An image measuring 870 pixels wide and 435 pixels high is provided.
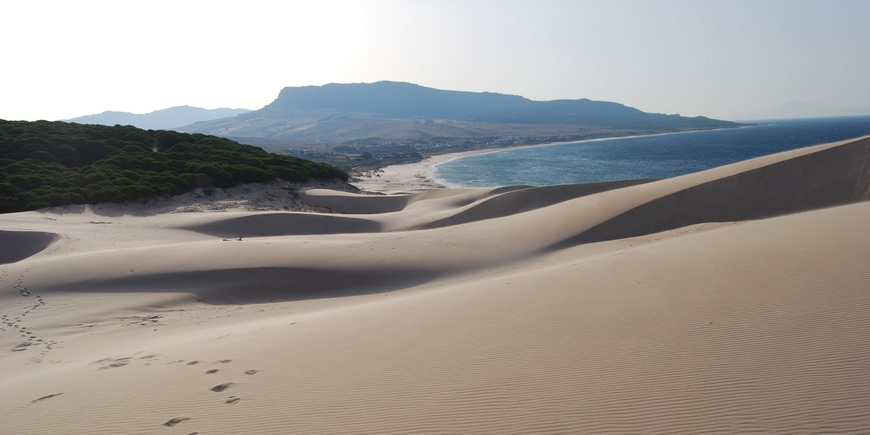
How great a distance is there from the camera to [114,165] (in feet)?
102

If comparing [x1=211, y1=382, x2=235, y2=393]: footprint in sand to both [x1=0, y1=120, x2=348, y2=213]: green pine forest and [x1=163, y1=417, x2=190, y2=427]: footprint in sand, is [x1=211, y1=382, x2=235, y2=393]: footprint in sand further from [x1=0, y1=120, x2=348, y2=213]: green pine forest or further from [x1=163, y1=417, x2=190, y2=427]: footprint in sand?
[x1=0, y1=120, x2=348, y2=213]: green pine forest

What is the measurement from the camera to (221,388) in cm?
534

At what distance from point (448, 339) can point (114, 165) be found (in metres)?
31.5

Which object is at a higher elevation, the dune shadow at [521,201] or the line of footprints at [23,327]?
the dune shadow at [521,201]

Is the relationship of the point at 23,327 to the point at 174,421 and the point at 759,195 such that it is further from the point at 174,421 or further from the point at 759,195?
the point at 759,195

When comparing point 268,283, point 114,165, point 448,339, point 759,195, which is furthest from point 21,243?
point 759,195

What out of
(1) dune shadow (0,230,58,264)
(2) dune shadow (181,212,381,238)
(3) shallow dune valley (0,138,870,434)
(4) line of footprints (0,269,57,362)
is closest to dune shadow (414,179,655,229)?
(2) dune shadow (181,212,381,238)

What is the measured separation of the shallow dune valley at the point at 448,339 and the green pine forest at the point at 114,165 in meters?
12.9

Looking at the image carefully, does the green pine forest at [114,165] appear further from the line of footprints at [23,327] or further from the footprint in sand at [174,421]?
the footprint in sand at [174,421]

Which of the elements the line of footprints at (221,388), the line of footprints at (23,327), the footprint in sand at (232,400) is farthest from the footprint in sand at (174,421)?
the line of footprints at (23,327)

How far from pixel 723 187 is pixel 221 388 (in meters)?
16.7

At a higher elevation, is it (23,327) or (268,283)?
(23,327)

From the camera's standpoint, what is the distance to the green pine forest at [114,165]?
25.1 metres

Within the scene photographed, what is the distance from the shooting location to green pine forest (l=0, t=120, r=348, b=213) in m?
25.1
